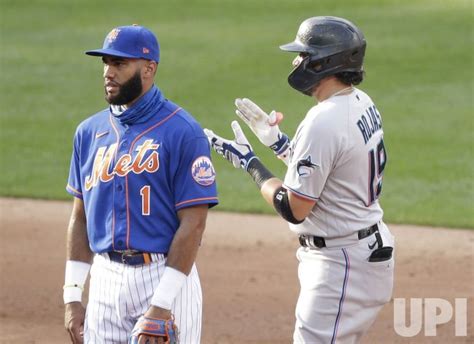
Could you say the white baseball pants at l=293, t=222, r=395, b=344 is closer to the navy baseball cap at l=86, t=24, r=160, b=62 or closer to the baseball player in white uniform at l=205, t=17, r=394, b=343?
the baseball player in white uniform at l=205, t=17, r=394, b=343

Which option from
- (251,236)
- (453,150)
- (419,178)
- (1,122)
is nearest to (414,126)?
(453,150)

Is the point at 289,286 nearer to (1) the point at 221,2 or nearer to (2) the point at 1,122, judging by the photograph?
(2) the point at 1,122

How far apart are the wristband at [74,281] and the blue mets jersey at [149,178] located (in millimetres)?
218

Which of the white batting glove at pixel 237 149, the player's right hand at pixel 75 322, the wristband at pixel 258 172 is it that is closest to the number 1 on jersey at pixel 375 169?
the wristband at pixel 258 172

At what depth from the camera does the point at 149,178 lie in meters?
4.29

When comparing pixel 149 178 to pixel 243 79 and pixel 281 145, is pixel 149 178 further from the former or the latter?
pixel 243 79

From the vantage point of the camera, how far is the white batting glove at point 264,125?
17.1ft

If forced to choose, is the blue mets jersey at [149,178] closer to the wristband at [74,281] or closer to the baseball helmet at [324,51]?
A: the wristband at [74,281]

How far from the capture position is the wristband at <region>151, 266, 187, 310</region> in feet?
13.6

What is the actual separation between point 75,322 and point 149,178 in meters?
0.75

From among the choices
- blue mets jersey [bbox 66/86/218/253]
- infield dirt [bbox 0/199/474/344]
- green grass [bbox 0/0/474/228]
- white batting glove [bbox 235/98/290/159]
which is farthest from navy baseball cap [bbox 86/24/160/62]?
green grass [bbox 0/0/474/228]

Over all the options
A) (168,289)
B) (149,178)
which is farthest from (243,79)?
(168,289)

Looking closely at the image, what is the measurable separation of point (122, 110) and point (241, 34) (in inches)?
517

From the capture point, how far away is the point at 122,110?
4.44 metres
